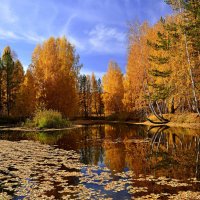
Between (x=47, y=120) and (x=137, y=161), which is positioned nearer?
(x=137, y=161)

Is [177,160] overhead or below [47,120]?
below

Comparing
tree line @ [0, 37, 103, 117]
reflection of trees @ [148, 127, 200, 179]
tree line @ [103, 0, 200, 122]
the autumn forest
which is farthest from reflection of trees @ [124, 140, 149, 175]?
tree line @ [0, 37, 103, 117]

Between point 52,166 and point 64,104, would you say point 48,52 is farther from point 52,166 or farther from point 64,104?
point 52,166

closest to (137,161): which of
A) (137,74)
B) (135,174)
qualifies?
(135,174)

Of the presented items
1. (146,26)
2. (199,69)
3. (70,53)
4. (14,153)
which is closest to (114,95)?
(70,53)

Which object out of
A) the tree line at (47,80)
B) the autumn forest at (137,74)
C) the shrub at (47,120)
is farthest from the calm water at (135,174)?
the tree line at (47,80)

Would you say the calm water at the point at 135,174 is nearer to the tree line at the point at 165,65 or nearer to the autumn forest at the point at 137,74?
the tree line at the point at 165,65

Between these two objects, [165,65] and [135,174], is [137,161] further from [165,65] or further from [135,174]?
[165,65]

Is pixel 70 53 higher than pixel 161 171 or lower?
higher

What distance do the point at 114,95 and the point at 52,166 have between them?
157ft

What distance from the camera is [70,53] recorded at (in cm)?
4559

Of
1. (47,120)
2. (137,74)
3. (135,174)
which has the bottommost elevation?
(135,174)

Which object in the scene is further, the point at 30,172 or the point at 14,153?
the point at 14,153

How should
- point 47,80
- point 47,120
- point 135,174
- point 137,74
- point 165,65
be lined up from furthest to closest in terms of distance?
point 47,80
point 137,74
point 165,65
point 47,120
point 135,174
